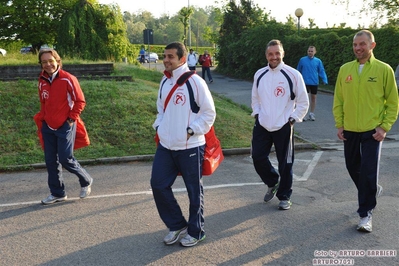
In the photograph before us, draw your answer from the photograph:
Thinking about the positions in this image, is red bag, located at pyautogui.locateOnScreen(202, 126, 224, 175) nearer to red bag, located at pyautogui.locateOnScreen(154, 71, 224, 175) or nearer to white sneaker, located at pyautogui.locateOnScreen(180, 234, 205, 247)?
red bag, located at pyautogui.locateOnScreen(154, 71, 224, 175)

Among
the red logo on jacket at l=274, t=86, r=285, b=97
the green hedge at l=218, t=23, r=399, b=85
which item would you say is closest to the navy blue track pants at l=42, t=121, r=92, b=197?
the red logo on jacket at l=274, t=86, r=285, b=97

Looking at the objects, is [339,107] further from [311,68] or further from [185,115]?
[311,68]

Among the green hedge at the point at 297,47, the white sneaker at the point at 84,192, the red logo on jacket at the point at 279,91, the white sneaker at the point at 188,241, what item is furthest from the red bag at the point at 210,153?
the green hedge at the point at 297,47

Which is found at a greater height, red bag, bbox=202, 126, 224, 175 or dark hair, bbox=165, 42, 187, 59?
dark hair, bbox=165, 42, 187, 59

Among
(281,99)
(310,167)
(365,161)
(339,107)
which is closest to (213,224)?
(281,99)

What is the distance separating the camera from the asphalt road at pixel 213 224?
434 centimetres

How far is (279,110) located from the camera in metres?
5.50

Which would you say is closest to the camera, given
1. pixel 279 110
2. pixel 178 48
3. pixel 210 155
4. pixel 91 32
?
pixel 178 48

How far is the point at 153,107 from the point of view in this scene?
1145cm

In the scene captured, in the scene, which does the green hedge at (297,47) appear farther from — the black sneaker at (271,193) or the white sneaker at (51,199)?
the white sneaker at (51,199)

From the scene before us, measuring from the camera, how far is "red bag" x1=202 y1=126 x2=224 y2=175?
15.2 ft

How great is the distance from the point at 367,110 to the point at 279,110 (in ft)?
3.46

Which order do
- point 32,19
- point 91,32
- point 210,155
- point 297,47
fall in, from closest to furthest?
point 210,155 → point 91,32 → point 297,47 → point 32,19

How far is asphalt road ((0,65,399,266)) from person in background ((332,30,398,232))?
478 mm
